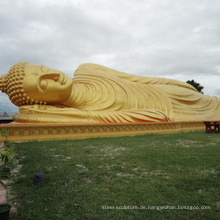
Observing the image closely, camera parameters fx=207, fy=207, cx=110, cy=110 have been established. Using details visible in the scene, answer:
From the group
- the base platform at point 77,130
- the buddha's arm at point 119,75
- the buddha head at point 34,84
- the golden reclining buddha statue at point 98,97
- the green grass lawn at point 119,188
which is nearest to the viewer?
the green grass lawn at point 119,188

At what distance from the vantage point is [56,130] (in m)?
5.86

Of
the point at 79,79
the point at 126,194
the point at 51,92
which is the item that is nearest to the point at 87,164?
the point at 126,194

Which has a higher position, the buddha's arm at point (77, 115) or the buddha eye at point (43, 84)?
the buddha eye at point (43, 84)

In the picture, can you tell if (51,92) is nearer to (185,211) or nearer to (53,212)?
(53,212)

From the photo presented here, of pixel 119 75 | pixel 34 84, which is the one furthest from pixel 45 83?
pixel 119 75

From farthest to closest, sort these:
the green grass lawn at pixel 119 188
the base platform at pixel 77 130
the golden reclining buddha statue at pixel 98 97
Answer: the golden reclining buddha statue at pixel 98 97, the base platform at pixel 77 130, the green grass lawn at pixel 119 188

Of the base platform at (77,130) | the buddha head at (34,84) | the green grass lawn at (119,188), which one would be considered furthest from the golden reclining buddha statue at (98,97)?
the green grass lawn at (119,188)

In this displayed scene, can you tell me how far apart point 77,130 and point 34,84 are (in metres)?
1.79

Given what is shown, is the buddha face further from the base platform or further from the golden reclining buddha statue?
the base platform

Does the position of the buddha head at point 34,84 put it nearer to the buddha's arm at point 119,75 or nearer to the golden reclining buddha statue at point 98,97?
the golden reclining buddha statue at point 98,97

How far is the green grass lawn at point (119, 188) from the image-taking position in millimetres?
1774

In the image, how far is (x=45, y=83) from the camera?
6027mm

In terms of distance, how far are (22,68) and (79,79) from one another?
2061mm

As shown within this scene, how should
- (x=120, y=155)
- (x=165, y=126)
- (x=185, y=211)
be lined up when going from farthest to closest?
(x=165, y=126) < (x=120, y=155) < (x=185, y=211)
